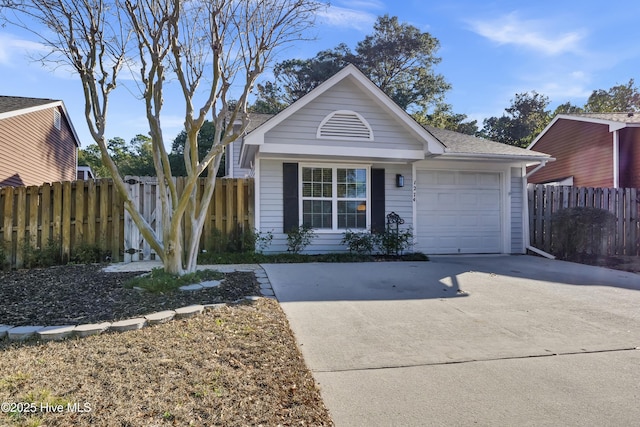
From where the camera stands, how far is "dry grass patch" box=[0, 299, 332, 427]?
6.79 ft

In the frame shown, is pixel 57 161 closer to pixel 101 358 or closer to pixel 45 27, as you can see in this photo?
pixel 45 27

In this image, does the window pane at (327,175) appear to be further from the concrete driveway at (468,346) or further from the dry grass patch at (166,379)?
the dry grass patch at (166,379)

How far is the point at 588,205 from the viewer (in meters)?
9.80

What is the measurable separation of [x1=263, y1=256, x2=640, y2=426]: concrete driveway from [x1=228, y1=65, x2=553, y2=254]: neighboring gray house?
277 centimetres

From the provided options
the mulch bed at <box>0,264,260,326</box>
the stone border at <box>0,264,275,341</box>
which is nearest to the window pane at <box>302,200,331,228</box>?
the mulch bed at <box>0,264,260,326</box>

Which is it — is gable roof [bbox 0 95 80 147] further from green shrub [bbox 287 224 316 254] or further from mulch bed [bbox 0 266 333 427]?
mulch bed [bbox 0 266 333 427]

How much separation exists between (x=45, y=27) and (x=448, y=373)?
6967mm

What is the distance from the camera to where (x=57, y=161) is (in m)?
16.5

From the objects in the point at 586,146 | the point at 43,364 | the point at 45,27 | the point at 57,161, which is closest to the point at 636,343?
the point at 43,364

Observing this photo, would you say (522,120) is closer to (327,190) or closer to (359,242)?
(327,190)

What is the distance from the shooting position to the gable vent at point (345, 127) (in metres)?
8.58

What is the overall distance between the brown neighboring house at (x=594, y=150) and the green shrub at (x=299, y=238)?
11.8m

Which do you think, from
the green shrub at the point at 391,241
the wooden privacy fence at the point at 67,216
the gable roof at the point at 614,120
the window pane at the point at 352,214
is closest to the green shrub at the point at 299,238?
the window pane at the point at 352,214

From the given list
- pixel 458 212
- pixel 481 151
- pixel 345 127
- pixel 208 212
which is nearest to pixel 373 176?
pixel 345 127
